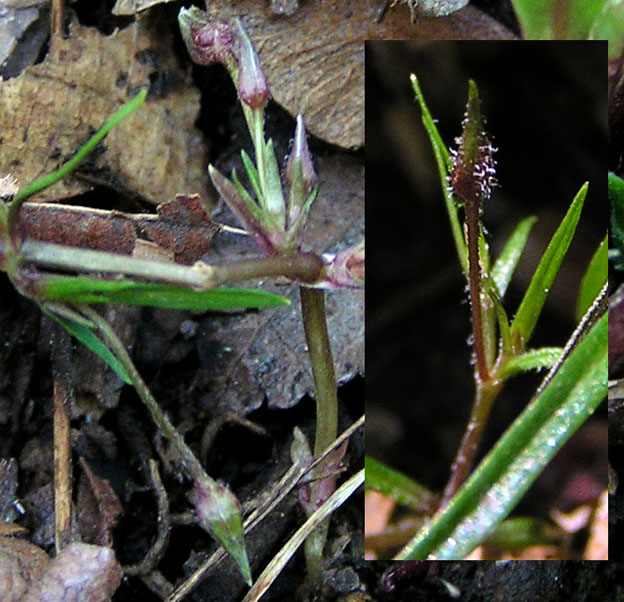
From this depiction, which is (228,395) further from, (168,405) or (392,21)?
(392,21)

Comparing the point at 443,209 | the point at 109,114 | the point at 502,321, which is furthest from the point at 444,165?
the point at 109,114

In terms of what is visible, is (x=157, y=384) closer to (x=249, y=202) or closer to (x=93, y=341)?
(x=93, y=341)

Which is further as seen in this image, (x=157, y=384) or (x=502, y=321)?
(x=157, y=384)

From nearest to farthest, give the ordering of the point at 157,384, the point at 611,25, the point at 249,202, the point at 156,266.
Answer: the point at 156,266, the point at 249,202, the point at 611,25, the point at 157,384

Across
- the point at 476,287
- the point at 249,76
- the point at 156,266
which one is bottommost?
the point at 476,287

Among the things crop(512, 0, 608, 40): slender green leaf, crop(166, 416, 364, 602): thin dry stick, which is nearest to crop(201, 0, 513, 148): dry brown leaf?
crop(512, 0, 608, 40): slender green leaf

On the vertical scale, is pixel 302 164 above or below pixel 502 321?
above

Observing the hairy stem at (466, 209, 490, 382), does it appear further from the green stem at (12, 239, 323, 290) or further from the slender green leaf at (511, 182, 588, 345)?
the green stem at (12, 239, 323, 290)

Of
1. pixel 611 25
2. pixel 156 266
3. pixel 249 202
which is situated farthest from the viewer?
pixel 611 25
